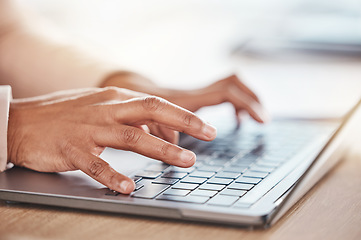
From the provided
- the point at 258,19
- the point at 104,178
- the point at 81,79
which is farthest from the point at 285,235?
the point at 258,19

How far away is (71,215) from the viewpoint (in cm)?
53

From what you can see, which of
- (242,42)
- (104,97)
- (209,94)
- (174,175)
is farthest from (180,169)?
(242,42)

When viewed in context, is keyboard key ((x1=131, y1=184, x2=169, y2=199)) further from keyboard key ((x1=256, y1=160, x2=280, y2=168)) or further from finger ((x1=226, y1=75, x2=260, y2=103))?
finger ((x1=226, y1=75, x2=260, y2=103))

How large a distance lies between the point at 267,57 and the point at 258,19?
21.5 inches

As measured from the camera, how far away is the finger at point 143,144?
23.2 inches

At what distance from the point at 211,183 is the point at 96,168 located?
0.13 m

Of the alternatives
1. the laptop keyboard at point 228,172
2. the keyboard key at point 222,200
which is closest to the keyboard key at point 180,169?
the laptop keyboard at point 228,172

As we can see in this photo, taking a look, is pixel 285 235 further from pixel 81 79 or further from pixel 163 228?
pixel 81 79

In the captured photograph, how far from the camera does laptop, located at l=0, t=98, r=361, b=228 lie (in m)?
0.51

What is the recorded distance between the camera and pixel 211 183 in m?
0.58

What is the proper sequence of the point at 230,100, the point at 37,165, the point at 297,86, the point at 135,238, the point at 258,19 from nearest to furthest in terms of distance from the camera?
the point at 135,238
the point at 37,165
the point at 230,100
the point at 297,86
the point at 258,19

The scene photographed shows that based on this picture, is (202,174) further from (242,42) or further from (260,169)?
(242,42)

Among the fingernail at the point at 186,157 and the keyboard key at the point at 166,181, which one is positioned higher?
the fingernail at the point at 186,157

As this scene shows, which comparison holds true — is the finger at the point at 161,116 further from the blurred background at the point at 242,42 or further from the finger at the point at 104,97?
the blurred background at the point at 242,42
